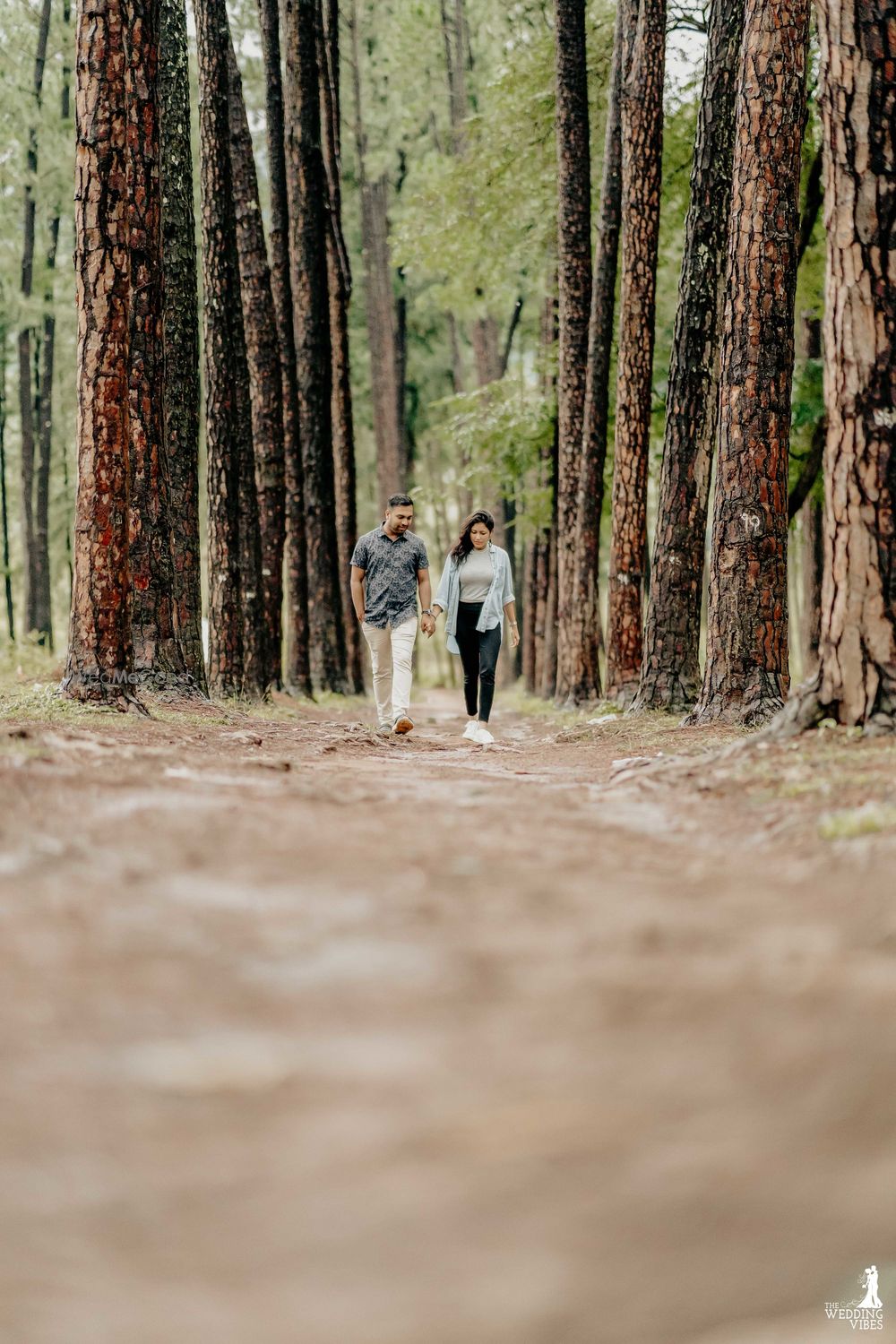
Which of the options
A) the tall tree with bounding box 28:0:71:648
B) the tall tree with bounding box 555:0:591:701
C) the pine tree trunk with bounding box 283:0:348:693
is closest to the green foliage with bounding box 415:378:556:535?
the tall tree with bounding box 555:0:591:701

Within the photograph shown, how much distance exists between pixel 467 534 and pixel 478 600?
62 centimetres

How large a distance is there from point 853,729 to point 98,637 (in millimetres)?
5576

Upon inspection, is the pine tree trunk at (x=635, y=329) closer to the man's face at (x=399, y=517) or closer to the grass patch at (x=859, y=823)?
the man's face at (x=399, y=517)

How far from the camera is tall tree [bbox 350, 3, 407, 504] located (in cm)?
2759

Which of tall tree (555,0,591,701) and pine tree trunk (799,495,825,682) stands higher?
tall tree (555,0,591,701)

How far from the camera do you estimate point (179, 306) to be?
39.2ft

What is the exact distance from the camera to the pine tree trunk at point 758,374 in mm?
8727

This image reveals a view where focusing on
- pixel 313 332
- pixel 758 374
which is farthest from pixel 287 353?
pixel 758 374

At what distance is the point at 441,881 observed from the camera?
138 inches

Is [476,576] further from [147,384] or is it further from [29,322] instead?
[29,322]

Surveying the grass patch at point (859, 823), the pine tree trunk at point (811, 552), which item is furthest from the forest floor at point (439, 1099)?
the pine tree trunk at point (811, 552)

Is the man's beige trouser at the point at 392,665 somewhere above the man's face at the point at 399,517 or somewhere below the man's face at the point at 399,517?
below
